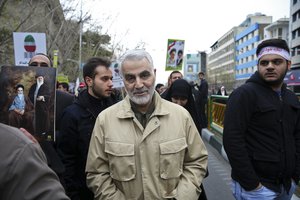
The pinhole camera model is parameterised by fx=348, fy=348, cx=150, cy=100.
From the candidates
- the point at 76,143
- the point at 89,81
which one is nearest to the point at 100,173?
the point at 76,143

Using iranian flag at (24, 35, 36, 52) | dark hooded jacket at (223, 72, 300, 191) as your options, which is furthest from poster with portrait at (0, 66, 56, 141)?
iranian flag at (24, 35, 36, 52)

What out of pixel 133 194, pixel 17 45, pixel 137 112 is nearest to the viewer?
pixel 133 194

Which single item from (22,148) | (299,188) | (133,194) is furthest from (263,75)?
(299,188)

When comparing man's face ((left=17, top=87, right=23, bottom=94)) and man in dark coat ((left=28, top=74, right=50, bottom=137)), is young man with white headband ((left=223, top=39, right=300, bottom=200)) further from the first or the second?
man's face ((left=17, top=87, right=23, bottom=94))

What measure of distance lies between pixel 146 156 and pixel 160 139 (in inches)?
5.9

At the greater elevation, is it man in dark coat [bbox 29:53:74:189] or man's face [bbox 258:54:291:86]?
man's face [bbox 258:54:291:86]

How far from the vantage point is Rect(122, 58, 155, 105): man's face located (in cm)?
255

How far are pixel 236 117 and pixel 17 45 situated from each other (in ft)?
13.7

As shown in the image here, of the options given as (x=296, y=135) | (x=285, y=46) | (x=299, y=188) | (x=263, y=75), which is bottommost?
(x=299, y=188)

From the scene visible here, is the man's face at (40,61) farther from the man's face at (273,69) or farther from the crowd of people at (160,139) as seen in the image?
the man's face at (273,69)

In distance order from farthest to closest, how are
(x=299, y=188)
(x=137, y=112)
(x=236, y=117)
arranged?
(x=299, y=188) < (x=236, y=117) < (x=137, y=112)

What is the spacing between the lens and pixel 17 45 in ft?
18.7

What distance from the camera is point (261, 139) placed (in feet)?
9.24

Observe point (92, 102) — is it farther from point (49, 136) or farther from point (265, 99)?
point (265, 99)
